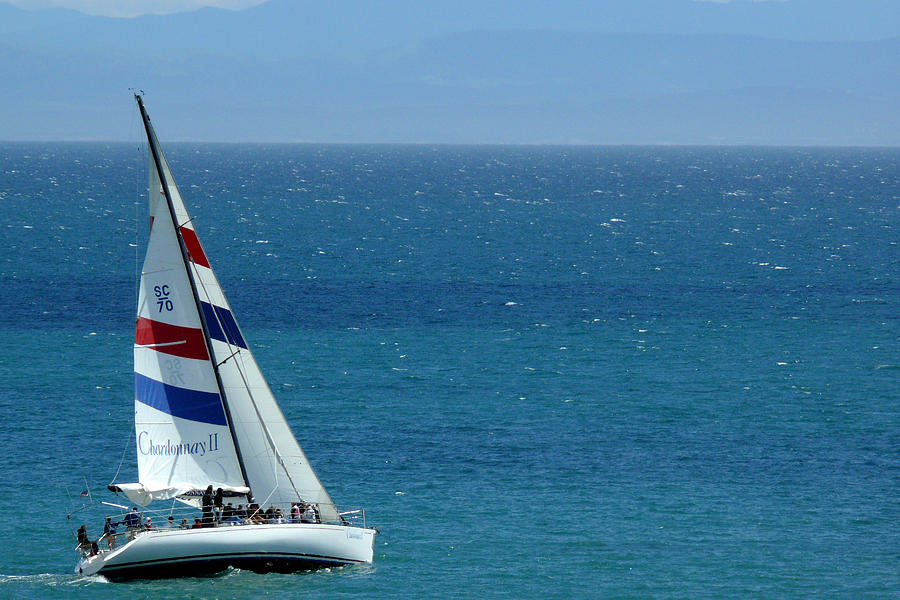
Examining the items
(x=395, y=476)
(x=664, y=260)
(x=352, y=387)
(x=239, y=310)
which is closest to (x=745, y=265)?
(x=664, y=260)

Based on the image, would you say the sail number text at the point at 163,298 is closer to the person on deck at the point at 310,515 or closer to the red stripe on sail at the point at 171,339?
the red stripe on sail at the point at 171,339

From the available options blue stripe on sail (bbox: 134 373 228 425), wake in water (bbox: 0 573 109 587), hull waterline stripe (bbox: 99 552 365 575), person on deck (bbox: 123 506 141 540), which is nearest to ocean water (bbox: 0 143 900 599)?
wake in water (bbox: 0 573 109 587)

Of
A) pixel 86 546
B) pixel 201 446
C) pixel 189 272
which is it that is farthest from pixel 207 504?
pixel 189 272

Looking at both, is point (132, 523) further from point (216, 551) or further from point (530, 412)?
point (530, 412)

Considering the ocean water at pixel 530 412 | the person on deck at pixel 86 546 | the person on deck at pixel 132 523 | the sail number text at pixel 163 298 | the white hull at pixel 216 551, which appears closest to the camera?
the sail number text at pixel 163 298

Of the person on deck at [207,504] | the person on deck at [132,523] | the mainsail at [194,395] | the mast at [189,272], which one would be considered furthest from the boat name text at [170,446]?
the person on deck at [132,523]

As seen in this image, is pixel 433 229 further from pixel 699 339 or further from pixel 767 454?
pixel 767 454

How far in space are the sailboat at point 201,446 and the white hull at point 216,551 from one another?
33 millimetres

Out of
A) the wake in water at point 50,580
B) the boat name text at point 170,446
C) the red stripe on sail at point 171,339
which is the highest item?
the red stripe on sail at point 171,339

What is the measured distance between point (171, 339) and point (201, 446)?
377cm

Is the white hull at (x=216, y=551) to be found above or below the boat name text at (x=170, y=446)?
below

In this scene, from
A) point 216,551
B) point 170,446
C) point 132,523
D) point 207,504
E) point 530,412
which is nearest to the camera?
point 216,551

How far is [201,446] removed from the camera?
154ft

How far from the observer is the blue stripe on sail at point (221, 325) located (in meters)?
46.8
